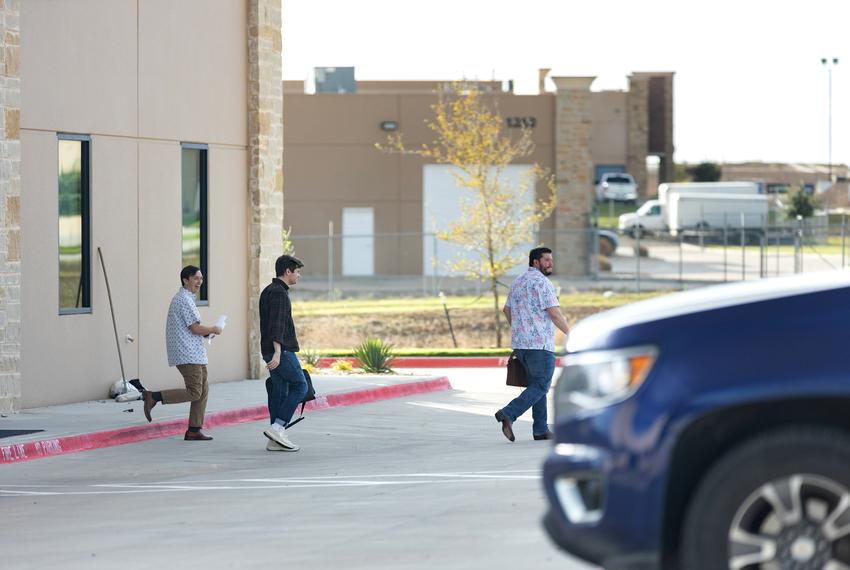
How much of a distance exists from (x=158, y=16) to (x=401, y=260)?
34.1 m

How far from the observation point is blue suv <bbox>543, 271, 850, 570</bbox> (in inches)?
216

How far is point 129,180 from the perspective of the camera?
63.0 feet

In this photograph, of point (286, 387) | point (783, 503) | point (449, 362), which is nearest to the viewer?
point (783, 503)

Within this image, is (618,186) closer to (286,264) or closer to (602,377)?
(286,264)

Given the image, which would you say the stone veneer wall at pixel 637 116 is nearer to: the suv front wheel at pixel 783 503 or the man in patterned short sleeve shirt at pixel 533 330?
the man in patterned short sleeve shirt at pixel 533 330

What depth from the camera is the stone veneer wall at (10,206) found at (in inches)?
667

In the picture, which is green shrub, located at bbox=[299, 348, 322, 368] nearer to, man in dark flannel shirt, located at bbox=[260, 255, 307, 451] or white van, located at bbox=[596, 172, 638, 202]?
man in dark flannel shirt, located at bbox=[260, 255, 307, 451]

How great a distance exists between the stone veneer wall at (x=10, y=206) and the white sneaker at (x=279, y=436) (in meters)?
4.08

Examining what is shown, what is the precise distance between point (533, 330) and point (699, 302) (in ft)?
29.3

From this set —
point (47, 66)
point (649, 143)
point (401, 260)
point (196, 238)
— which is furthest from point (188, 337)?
point (649, 143)

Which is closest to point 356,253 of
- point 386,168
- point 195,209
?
point 386,168

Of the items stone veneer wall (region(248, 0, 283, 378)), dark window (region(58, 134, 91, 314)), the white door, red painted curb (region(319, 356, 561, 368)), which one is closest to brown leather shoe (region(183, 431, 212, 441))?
dark window (region(58, 134, 91, 314))

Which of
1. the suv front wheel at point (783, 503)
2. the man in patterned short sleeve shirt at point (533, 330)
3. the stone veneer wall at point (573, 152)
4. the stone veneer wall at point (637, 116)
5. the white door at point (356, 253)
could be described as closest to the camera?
the suv front wheel at point (783, 503)

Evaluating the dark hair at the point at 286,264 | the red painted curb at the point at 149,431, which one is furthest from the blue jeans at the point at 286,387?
the red painted curb at the point at 149,431
